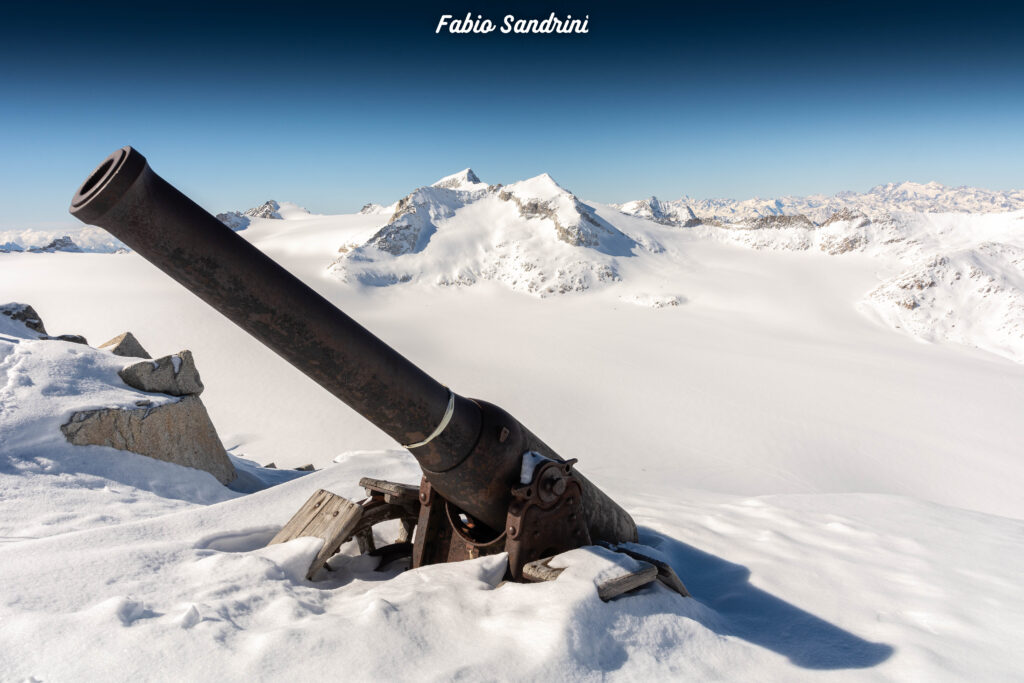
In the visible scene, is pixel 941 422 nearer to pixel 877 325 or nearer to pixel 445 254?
pixel 877 325

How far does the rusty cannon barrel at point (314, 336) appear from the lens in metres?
2.11

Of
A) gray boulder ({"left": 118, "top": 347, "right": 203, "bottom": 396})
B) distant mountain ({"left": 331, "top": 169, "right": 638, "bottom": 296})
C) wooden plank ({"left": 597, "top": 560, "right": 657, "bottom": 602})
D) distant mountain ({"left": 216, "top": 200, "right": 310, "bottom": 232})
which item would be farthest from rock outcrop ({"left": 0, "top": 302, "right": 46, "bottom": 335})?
distant mountain ({"left": 216, "top": 200, "right": 310, "bottom": 232})

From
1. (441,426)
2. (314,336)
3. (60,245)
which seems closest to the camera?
(314,336)

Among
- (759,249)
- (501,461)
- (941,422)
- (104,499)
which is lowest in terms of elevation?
(104,499)

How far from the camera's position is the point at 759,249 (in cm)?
5075

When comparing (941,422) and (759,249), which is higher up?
(759,249)

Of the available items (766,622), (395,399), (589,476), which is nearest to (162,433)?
(395,399)

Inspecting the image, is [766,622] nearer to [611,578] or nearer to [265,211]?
[611,578]

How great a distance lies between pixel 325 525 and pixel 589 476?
295 inches

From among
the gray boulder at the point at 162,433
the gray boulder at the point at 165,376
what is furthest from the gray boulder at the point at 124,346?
the gray boulder at the point at 162,433

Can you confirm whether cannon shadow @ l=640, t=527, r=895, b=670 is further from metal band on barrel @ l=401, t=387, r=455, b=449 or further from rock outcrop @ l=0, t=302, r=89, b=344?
rock outcrop @ l=0, t=302, r=89, b=344

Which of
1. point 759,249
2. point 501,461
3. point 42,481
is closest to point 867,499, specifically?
point 501,461

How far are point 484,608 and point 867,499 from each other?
5.56m

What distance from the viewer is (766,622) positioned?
3537 millimetres
